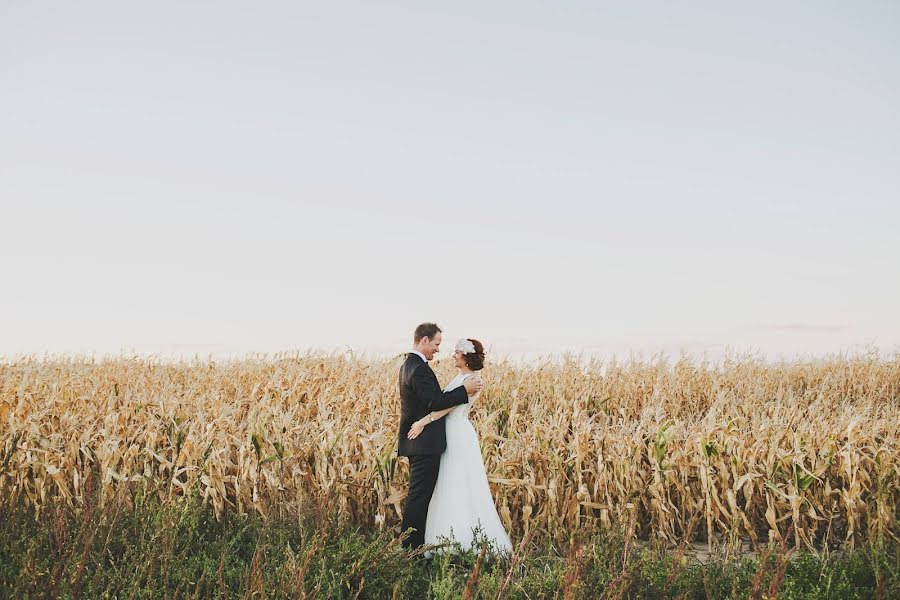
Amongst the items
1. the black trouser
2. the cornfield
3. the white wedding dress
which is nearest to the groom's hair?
the white wedding dress

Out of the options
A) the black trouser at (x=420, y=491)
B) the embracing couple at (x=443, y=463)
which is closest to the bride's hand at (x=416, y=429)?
the embracing couple at (x=443, y=463)

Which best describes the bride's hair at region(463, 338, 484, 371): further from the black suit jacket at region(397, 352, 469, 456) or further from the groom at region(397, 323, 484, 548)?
the black suit jacket at region(397, 352, 469, 456)

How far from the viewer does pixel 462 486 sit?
22.0 feet

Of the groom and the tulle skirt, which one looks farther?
the tulle skirt

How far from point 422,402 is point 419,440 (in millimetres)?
341

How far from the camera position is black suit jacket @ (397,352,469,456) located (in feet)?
21.2

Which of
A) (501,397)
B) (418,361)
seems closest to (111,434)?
(418,361)

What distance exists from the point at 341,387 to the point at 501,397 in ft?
9.85

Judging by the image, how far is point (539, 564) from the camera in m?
6.50

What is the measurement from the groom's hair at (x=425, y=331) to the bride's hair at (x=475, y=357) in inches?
13.9

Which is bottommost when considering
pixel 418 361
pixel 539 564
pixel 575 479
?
pixel 539 564

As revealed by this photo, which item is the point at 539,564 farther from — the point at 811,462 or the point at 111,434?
the point at 111,434

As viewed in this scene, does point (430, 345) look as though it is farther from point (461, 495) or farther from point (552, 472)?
point (552, 472)

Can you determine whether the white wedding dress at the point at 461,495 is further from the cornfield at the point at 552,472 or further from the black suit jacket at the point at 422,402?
the cornfield at the point at 552,472
